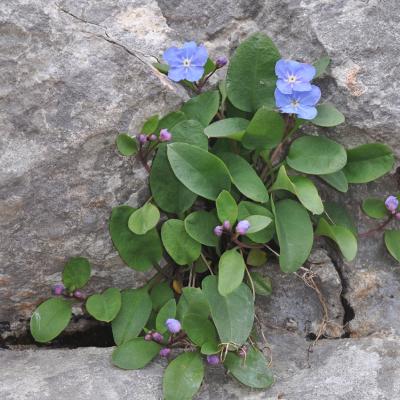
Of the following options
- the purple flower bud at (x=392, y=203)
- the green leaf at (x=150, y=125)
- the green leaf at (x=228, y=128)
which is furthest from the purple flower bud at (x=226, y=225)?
the purple flower bud at (x=392, y=203)

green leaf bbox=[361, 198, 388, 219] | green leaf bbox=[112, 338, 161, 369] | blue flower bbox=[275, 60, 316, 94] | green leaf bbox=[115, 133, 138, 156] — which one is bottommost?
green leaf bbox=[361, 198, 388, 219]

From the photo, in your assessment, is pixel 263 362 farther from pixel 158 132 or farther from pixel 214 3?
pixel 214 3

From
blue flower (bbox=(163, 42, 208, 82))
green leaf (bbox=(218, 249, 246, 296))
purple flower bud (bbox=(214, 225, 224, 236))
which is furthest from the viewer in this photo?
blue flower (bbox=(163, 42, 208, 82))

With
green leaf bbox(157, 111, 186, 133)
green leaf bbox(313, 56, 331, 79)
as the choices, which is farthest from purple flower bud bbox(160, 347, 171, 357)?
green leaf bbox(313, 56, 331, 79)

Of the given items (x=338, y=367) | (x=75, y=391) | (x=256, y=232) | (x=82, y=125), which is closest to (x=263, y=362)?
(x=338, y=367)

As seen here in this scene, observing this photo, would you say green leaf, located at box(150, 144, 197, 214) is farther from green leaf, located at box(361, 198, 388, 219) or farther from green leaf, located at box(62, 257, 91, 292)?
green leaf, located at box(361, 198, 388, 219)

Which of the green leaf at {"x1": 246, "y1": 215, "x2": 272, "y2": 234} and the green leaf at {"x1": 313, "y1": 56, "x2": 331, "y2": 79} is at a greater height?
the green leaf at {"x1": 313, "y1": 56, "x2": 331, "y2": 79}
